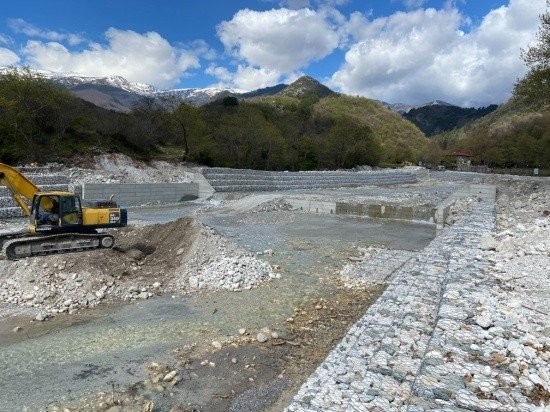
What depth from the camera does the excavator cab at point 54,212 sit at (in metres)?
10.9

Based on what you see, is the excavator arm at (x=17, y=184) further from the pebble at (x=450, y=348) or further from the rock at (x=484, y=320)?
the rock at (x=484, y=320)

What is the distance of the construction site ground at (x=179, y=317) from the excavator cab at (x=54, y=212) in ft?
4.10

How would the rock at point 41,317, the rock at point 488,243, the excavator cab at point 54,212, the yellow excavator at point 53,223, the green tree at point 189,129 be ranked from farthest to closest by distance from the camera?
the green tree at point 189,129
the excavator cab at point 54,212
the yellow excavator at point 53,223
the rock at point 488,243
the rock at point 41,317

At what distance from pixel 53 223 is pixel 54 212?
32 centimetres

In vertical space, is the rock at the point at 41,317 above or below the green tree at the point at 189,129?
below

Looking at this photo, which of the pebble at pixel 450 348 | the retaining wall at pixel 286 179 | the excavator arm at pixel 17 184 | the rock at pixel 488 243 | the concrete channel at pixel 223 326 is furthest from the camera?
→ the retaining wall at pixel 286 179

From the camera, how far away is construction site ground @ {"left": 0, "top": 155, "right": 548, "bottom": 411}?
215 inches

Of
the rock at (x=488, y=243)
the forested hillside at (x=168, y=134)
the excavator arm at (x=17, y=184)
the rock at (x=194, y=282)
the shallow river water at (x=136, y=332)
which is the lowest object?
the shallow river water at (x=136, y=332)

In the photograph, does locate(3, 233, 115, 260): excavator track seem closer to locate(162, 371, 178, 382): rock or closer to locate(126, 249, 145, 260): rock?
locate(126, 249, 145, 260): rock

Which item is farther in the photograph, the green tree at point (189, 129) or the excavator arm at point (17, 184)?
the green tree at point (189, 129)

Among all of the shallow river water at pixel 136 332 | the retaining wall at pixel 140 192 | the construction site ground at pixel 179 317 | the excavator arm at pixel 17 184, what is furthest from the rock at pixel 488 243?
the retaining wall at pixel 140 192

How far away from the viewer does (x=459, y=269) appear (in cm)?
718

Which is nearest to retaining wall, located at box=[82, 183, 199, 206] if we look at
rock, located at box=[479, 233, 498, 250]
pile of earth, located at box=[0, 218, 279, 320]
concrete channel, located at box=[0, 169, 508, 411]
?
concrete channel, located at box=[0, 169, 508, 411]

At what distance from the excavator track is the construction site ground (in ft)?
1.98
